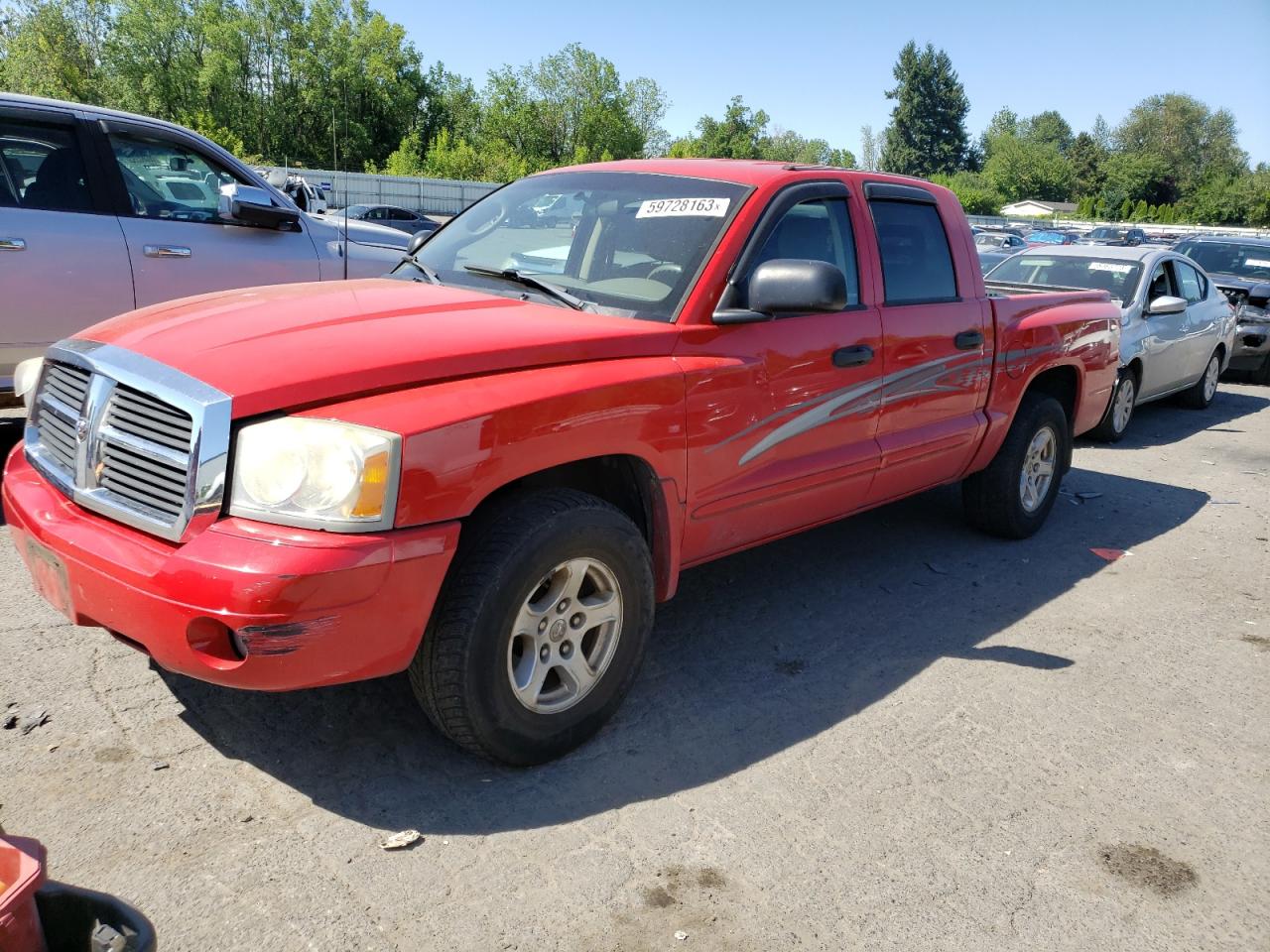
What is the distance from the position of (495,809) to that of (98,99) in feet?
225

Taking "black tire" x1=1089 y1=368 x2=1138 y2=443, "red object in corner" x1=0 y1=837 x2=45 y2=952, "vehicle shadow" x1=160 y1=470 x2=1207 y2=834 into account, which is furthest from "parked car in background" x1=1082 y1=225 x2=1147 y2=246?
"red object in corner" x1=0 y1=837 x2=45 y2=952

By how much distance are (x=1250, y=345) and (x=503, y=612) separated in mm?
12780

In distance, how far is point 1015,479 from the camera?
5582mm

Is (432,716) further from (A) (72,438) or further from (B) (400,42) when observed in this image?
(B) (400,42)

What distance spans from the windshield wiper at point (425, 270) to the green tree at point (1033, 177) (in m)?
121

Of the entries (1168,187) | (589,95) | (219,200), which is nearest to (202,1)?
(589,95)

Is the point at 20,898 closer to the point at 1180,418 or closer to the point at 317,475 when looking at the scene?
the point at 317,475

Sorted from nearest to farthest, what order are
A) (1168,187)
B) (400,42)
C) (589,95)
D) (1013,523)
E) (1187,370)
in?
(1013,523) < (1187,370) < (400,42) < (589,95) < (1168,187)

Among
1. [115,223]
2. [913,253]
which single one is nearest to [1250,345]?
[913,253]

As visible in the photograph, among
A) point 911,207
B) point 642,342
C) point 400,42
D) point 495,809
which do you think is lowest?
point 495,809

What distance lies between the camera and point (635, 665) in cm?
339

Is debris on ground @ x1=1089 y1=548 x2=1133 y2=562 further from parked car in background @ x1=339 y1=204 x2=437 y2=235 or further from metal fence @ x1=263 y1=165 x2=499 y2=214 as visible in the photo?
metal fence @ x1=263 y1=165 x2=499 y2=214

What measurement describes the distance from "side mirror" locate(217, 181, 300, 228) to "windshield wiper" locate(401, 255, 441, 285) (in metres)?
2.19

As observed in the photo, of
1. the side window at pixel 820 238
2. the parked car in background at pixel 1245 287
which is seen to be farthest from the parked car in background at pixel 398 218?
the side window at pixel 820 238
